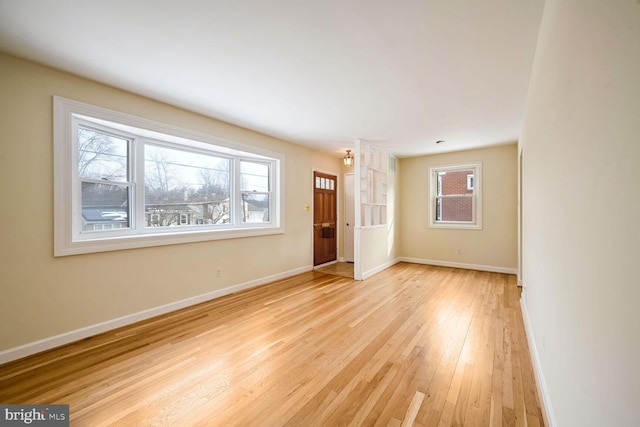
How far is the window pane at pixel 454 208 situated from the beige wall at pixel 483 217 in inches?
10.6

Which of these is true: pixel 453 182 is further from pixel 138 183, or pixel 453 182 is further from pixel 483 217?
pixel 138 183

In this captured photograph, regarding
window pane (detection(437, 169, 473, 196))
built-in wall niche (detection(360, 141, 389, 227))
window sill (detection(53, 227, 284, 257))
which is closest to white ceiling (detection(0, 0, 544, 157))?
built-in wall niche (detection(360, 141, 389, 227))

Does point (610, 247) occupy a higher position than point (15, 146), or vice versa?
point (15, 146)

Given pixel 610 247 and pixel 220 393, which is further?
pixel 220 393

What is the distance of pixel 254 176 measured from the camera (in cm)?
469

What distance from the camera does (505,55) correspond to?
2.24 m

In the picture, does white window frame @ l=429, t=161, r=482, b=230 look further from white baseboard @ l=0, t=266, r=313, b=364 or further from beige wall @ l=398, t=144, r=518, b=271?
white baseboard @ l=0, t=266, r=313, b=364

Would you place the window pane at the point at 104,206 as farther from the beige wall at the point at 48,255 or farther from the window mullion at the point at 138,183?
the beige wall at the point at 48,255

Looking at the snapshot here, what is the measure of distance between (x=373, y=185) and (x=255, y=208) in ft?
7.64

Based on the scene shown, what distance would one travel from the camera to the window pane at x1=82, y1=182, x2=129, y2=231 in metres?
2.80

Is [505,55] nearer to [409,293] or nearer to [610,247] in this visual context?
[610,247]

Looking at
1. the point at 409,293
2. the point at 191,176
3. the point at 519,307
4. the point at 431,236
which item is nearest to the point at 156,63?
the point at 191,176

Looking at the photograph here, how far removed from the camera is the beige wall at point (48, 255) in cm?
225

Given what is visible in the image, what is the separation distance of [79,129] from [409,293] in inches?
180
